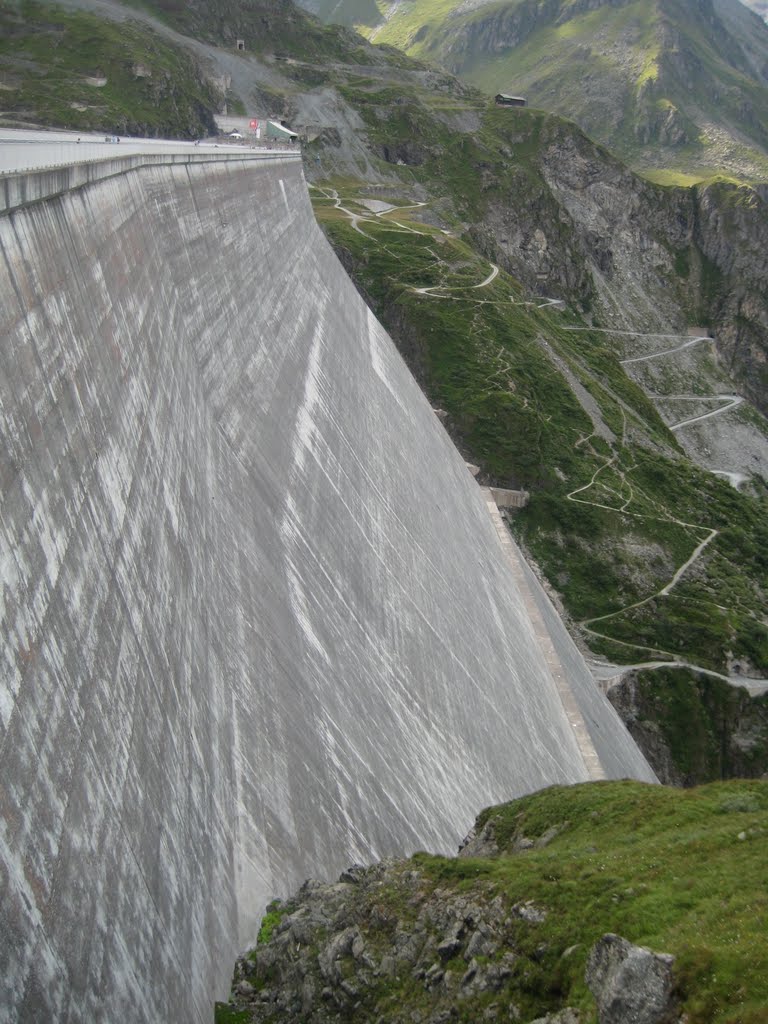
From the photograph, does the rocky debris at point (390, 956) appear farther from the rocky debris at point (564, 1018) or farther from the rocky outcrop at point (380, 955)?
the rocky debris at point (564, 1018)

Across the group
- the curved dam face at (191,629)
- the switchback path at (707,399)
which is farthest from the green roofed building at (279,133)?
the switchback path at (707,399)

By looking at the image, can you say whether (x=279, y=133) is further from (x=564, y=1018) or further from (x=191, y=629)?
(x=564, y=1018)

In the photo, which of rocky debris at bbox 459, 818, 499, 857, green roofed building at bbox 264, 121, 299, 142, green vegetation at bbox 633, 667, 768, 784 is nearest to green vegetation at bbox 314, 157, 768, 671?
green vegetation at bbox 633, 667, 768, 784

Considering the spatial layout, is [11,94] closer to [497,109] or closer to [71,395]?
[497,109]

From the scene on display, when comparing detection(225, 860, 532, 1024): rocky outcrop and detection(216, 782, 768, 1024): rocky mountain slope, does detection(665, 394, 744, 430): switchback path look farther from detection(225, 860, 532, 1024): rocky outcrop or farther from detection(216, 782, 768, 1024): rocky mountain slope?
detection(225, 860, 532, 1024): rocky outcrop

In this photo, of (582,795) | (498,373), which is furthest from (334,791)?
(498,373)

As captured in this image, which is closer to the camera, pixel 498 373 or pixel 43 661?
pixel 43 661
